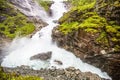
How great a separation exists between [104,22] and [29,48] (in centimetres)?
2181

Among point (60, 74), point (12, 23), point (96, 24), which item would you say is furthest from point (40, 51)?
point (12, 23)

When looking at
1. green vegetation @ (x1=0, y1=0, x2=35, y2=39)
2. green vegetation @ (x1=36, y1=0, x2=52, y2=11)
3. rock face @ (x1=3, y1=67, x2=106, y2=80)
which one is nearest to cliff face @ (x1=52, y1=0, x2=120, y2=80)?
rock face @ (x1=3, y1=67, x2=106, y2=80)

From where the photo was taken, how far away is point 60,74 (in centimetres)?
5234

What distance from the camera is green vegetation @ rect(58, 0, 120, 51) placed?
57312 millimetres

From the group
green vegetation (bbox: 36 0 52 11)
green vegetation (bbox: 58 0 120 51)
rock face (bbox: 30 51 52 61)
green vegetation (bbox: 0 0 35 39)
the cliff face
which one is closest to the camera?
the cliff face

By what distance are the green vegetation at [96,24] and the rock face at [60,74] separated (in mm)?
8362

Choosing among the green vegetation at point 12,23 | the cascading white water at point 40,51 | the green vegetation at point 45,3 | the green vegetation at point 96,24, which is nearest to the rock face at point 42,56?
the cascading white water at point 40,51

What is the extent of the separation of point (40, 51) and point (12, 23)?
20.5 m

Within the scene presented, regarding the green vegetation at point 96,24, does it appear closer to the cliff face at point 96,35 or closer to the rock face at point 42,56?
the cliff face at point 96,35

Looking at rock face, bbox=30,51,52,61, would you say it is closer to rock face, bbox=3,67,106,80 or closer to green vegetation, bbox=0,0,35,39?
rock face, bbox=3,67,106,80

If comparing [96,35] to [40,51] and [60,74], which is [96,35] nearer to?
[60,74]

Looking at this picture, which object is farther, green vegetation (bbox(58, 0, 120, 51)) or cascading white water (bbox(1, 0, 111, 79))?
cascading white water (bbox(1, 0, 111, 79))

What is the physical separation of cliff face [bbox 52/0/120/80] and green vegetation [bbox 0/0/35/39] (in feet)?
45.3

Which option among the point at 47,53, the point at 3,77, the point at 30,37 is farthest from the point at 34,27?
the point at 3,77
